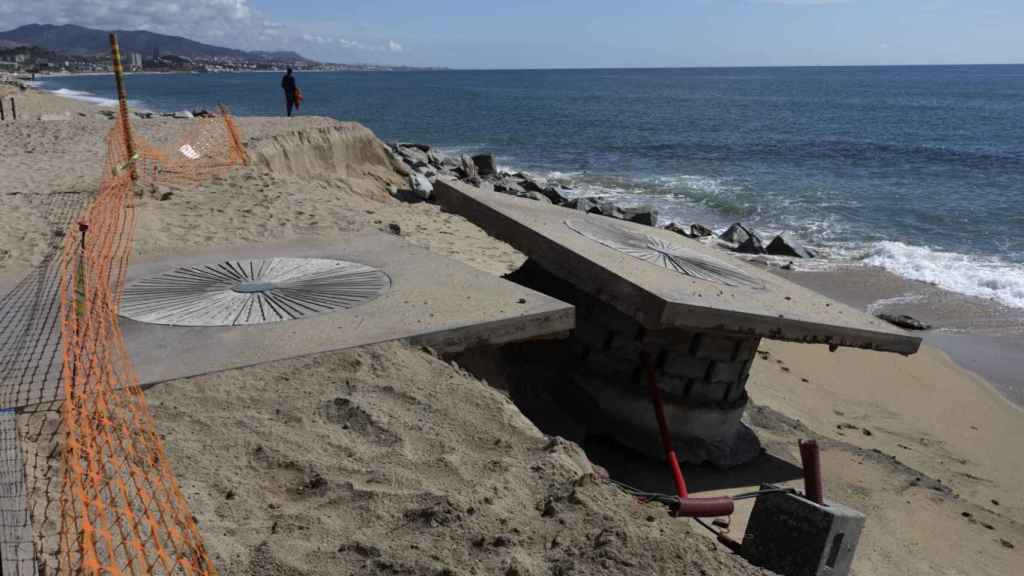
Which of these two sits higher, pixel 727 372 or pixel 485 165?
pixel 727 372

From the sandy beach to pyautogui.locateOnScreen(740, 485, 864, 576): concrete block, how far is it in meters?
0.32

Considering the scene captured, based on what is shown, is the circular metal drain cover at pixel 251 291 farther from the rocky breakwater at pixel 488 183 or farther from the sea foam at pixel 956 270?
the sea foam at pixel 956 270

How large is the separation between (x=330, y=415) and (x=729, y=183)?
22889 millimetres

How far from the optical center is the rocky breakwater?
15.1 m

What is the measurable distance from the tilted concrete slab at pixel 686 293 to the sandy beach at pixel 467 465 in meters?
1.17

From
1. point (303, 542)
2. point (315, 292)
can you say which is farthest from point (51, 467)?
point (315, 292)

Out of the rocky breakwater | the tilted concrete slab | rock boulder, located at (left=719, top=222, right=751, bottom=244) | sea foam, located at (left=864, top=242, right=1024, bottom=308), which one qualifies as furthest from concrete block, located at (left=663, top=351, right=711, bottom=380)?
rock boulder, located at (left=719, top=222, right=751, bottom=244)

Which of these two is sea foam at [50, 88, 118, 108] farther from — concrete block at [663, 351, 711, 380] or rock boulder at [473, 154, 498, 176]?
concrete block at [663, 351, 711, 380]

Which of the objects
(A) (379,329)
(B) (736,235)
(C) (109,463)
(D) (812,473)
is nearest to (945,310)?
(B) (736,235)

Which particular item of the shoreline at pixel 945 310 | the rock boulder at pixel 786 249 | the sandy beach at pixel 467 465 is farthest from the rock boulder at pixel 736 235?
the sandy beach at pixel 467 465

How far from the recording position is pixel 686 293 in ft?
19.1

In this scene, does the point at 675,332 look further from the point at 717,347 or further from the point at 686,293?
the point at 686,293

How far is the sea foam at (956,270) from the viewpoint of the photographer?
1334cm

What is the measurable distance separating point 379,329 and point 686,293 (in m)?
2.20
